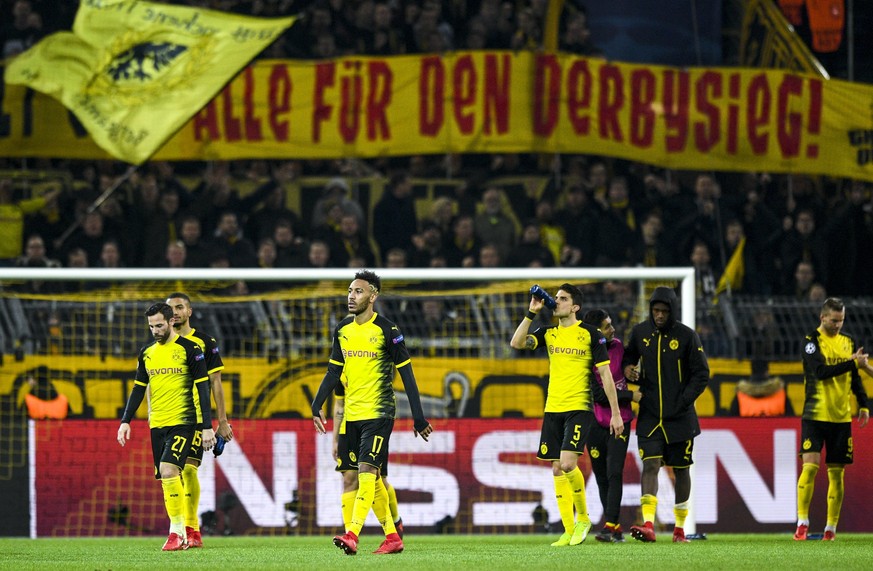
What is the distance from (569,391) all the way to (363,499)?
2049mm

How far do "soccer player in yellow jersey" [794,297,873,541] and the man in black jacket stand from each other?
104 centimetres

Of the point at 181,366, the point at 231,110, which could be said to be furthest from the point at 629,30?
the point at 181,366

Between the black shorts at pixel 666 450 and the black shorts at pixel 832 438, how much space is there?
1.13 meters

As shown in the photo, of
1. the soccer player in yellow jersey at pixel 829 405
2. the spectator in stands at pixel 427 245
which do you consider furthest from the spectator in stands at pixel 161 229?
the soccer player in yellow jersey at pixel 829 405

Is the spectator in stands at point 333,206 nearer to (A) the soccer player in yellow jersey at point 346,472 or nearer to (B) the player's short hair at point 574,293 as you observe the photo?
(B) the player's short hair at point 574,293

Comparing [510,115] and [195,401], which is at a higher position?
[510,115]

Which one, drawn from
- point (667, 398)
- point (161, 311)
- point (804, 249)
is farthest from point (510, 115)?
point (161, 311)

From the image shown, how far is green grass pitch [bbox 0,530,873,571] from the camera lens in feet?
30.6

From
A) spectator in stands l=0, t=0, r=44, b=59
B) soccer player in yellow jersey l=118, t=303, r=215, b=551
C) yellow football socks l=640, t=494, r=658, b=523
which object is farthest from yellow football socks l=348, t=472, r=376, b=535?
spectator in stands l=0, t=0, r=44, b=59

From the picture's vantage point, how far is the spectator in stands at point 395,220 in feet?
57.4

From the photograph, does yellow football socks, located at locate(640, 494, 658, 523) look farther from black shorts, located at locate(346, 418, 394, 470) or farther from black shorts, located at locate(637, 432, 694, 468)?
black shorts, located at locate(346, 418, 394, 470)

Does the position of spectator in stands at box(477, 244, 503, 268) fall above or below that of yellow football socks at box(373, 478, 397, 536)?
above

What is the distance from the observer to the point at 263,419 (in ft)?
48.2

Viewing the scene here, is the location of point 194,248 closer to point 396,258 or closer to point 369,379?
point 396,258
